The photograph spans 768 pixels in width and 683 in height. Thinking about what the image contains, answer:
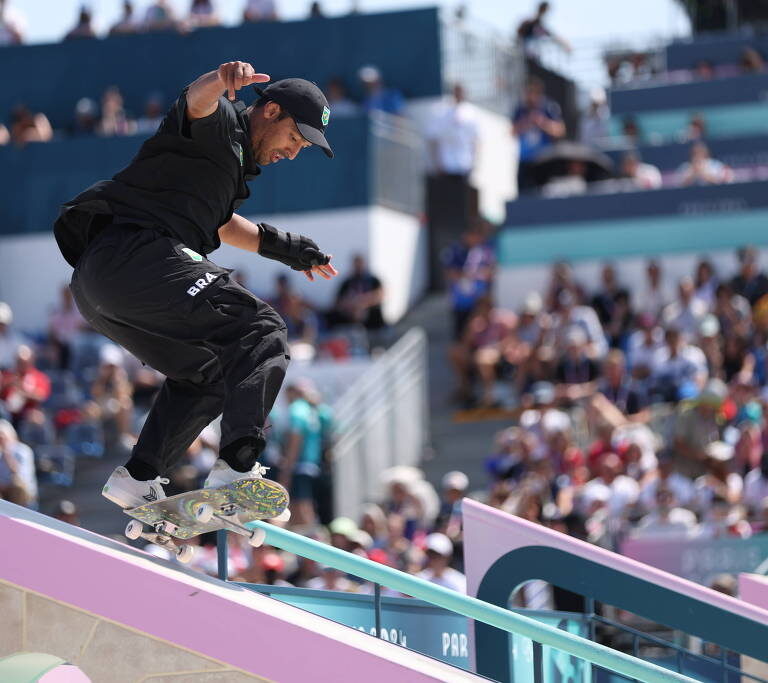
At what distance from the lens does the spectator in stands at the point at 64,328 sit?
54.5 feet

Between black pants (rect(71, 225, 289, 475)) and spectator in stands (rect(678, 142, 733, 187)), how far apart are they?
13476mm

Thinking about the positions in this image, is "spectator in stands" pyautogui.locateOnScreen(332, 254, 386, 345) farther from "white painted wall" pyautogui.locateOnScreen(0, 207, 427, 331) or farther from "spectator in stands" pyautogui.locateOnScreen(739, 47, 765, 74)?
"spectator in stands" pyautogui.locateOnScreen(739, 47, 765, 74)

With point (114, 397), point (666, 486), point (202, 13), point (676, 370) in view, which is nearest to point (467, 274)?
point (676, 370)

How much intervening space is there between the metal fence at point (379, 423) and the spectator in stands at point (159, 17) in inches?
303

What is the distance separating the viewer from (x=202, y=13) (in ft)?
72.5

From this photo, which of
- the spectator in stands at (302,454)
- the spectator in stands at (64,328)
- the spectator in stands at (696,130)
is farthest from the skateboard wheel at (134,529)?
the spectator in stands at (696,130)

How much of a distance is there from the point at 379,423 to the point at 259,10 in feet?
29.0

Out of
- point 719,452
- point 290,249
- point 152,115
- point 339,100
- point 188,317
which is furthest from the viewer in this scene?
point 152,115

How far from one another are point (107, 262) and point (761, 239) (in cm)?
1373

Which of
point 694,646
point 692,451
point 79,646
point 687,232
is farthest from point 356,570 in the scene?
point 687,232

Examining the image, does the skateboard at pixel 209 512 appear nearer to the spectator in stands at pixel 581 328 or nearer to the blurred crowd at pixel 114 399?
the blurred crowd at pixel 114 399

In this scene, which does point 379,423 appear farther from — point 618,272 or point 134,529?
point 134,529

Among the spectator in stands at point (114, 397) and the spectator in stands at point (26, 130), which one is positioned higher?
the spectator in stands at point (26, 130)

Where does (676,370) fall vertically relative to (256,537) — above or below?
below
